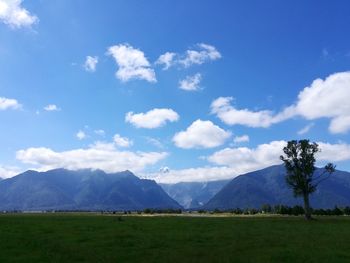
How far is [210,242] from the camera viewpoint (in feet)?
161

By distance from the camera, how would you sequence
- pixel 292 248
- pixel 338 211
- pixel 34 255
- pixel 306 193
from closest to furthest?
pixel 34 255, pixel 292 248, pixel 306 193, pixel 338 211

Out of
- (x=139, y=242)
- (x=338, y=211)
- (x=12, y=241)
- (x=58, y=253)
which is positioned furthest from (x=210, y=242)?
(x=338, y=211)

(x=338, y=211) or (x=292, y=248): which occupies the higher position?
(x=338, y=211)

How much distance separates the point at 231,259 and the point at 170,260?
4.88 metres

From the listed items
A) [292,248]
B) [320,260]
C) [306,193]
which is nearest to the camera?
[320,260]

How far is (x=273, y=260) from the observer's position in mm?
36031

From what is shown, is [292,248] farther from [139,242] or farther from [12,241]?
[12,241]

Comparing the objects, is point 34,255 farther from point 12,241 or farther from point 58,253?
point 12,241

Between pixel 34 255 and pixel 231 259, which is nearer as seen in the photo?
pixel 231 259

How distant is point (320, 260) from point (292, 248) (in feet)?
25.9

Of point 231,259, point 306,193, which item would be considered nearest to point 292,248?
point 231,259

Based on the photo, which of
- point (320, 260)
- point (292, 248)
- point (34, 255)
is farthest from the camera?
point (292, 248)

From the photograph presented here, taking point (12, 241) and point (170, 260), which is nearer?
point (170, 260)

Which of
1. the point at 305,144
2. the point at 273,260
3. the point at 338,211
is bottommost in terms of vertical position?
the point at 273,260
